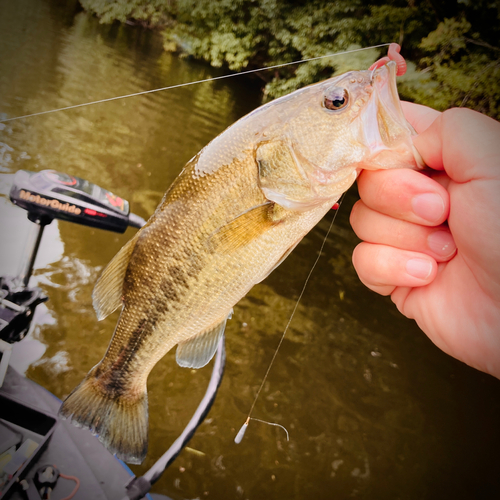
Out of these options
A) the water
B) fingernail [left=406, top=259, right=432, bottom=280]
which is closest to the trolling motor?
the water

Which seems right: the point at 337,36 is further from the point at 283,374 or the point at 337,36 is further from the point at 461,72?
the point at 283,374

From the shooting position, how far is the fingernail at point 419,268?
123 centimetres

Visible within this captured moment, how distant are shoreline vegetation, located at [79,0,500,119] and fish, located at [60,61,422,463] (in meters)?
4.35

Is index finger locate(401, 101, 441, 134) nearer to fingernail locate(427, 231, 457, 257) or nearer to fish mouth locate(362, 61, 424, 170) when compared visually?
fish mouth locate(362, 61, 424, 170)

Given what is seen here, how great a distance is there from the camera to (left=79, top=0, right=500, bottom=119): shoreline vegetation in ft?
24.7

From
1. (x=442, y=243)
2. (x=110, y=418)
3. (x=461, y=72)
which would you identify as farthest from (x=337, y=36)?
(x=110, y=418)

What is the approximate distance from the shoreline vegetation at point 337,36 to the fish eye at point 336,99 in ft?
14.2

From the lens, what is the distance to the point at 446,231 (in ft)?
4.07

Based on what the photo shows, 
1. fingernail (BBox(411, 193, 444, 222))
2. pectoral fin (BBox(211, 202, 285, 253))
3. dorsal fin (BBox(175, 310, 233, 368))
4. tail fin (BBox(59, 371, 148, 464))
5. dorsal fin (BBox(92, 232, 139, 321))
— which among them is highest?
fingernail (BBox(411, 193, 444, 222))

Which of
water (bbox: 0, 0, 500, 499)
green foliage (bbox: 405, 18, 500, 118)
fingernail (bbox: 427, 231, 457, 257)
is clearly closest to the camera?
fingernail (bbox: 427, 231, 457, 257)

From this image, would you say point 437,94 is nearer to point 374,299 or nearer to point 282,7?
point 374,299

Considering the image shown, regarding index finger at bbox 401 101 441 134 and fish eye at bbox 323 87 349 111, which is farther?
index finger at bbox 401 101 441 134

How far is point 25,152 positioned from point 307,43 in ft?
36.7

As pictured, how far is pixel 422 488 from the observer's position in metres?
3.12
